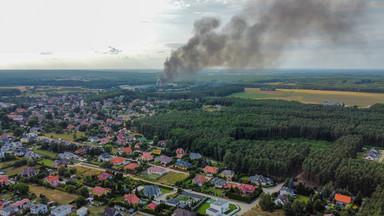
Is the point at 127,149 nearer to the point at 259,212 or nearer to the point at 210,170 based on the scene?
the point at 210,170

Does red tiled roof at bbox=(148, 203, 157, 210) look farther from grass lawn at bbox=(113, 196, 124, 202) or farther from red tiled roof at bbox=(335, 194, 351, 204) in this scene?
red tiled roof at bbox=(335, 194, 351, 204)

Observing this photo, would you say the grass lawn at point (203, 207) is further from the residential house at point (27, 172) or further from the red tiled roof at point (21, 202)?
the residential house at point (27, 172)

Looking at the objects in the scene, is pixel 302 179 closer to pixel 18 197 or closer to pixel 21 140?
pixel 18 197

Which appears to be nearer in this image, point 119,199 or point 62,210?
point 62,210

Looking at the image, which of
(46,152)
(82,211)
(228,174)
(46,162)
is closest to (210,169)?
(228,174)

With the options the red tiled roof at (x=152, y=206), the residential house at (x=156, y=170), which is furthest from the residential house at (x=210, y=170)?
the red tiled roof at (x=152, y=206)

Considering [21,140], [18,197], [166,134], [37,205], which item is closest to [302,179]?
[166,134]

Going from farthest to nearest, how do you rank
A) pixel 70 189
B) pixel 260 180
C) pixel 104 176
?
pixel 104 176 → pixel 260 180 → pixel 70 189

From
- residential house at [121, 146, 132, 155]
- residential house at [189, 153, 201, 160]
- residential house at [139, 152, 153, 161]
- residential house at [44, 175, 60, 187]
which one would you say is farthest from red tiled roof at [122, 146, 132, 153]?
residential house at [44, 175, 60, 187]
